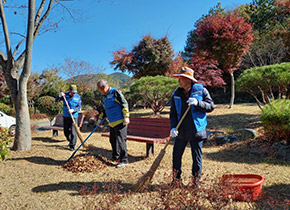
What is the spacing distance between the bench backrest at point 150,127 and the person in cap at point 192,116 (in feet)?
5.95

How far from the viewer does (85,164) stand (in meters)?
3.94

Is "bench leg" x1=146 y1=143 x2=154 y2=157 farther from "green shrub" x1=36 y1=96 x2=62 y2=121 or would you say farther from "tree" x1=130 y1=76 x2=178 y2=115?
"green shrub" x1=36 y1=96 x2=62 y2=121

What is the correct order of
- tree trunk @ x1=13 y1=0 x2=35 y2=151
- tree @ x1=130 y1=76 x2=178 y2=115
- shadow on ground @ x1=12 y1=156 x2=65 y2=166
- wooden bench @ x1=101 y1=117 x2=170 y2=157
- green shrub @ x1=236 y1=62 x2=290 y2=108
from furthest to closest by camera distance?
tree @ x1=130 y1=76 x2=178 y2=115
green shrub @ x1=236 y1=62 x2=290 y2=108
tree trunk @ x1=13 y1=0 x2=35 y2=151
wooden bench @ x1=101 y1=117 x2=170 y2=157
shadow on ground @ x1=12 y1=156 x2=65 y2=166

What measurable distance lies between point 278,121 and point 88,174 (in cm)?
414

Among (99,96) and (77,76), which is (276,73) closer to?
(99,96)

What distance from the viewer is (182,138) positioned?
2.95m

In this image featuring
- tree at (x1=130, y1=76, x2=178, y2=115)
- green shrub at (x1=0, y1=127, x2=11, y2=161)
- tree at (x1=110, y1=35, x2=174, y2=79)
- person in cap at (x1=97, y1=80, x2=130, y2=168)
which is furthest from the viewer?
tree at (x1=110, y1=35, x2=174, y2=79)

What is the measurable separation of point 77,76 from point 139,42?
7747mm

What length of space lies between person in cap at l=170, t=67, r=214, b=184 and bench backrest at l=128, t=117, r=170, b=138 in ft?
5.95

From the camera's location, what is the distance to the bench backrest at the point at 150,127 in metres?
4.88

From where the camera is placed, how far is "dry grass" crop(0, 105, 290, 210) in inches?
110

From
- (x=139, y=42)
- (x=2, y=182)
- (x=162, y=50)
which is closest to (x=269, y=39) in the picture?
(x=162, y=50)

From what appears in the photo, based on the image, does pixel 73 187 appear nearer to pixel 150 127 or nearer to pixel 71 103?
pixel 150 127

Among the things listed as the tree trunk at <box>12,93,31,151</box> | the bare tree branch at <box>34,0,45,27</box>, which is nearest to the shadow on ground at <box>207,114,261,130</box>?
the tree trunk at <box>12,93,31,151</box>
